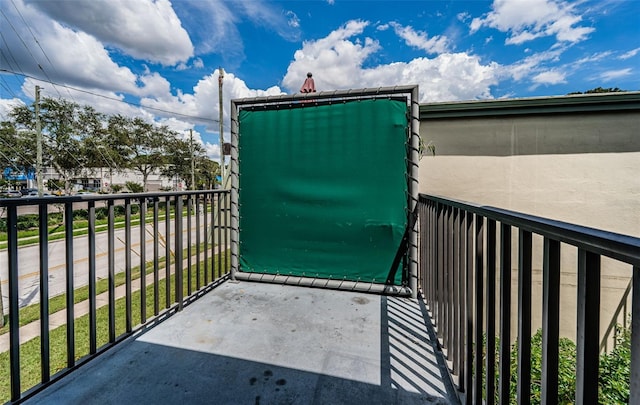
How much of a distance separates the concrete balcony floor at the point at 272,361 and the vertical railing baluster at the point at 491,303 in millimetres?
408

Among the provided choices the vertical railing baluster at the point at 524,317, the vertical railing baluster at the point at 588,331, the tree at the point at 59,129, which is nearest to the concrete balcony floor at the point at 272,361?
the vertical railing baluster at the point at 524,317

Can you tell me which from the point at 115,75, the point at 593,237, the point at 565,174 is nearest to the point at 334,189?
the point at 593,237

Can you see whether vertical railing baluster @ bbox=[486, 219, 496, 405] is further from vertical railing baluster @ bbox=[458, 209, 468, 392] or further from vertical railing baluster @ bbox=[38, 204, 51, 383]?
vertical railing baluster @ bbox=[38, 204, 51, 383]

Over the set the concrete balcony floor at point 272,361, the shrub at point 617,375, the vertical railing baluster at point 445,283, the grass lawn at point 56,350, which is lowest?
the shrub at point 617,375

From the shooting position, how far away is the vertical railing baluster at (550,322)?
685mm

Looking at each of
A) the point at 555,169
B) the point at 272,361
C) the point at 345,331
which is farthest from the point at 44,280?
the point at 555,169

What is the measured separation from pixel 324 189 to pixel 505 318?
6.37 feet

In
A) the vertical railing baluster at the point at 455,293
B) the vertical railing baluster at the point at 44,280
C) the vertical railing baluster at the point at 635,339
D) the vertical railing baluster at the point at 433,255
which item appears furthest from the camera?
the vertical railing baluster at the point at 433,255

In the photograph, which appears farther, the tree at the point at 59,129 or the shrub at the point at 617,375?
the tree at the point at 59,129

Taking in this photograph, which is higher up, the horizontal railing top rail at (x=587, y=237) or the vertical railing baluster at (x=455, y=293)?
the horizontal railing top rail at (x=587, y=237)

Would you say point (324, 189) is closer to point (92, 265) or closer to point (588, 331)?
point (92, 265)

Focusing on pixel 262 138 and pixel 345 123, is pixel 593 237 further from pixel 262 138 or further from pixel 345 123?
pixel 262 138

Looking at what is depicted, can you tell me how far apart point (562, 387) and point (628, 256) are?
3.25 m

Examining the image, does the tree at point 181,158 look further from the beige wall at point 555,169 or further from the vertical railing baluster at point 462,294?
the vertical railing baluster at point 462,294
